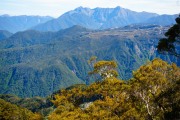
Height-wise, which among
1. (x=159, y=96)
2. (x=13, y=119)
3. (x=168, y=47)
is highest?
(x=168, y=47)

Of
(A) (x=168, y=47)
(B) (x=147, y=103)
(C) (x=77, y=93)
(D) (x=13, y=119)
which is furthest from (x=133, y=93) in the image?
(D) (x=13, y=119)

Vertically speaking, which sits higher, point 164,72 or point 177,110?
point 164,72

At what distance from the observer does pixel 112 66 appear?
56188mm

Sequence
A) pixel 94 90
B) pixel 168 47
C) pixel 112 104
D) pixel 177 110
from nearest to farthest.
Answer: pixel 177 110 → pixel 112 104 → pixel 168 47 → pixel 94 90

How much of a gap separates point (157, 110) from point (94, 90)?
13.7 metres

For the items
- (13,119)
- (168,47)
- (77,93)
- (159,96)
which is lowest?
(13,119)

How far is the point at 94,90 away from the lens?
178ft

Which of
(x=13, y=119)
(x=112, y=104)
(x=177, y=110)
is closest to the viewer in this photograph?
(x=177, y=110)

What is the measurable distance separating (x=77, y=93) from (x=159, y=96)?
17.5 m

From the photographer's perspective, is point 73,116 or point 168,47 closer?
point 73,116

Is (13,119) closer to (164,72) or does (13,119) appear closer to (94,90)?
(94,90)

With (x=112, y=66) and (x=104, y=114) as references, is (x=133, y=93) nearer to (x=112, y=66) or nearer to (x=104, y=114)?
Result: (x=104, y=114)

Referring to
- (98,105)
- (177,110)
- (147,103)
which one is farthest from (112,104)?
(177,110)

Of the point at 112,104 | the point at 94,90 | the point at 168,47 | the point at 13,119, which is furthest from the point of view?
the point at 13,119
